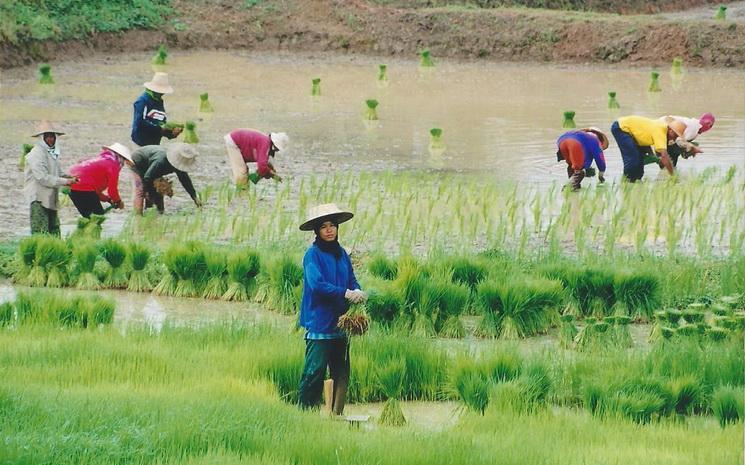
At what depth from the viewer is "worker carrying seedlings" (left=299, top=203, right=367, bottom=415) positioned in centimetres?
605

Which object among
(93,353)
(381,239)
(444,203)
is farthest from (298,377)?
(444,203)

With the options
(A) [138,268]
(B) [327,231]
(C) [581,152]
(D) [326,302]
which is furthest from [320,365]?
(C) [581,152]

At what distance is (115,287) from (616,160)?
7465 mm

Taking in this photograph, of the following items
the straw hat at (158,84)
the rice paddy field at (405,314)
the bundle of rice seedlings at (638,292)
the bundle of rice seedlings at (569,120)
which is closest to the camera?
the rice paddy field at (405,314)

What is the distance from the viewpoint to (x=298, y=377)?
6.73 m

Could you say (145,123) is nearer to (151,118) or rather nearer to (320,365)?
(151,118)

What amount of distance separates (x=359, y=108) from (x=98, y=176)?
867cm

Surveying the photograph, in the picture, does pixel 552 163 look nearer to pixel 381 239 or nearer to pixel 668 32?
pixel 381 239

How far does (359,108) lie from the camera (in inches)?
752

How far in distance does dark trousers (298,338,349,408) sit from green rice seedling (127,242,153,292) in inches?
130

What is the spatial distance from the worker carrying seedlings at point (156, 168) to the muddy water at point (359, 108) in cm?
36

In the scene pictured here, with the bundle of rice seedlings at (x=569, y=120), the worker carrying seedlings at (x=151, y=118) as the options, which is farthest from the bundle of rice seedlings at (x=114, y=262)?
the bundle of rice seedlings at (x=569, y=120)

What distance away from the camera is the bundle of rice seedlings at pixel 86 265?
9.27 meters

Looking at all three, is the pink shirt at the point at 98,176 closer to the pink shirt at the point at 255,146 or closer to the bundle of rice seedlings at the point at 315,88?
the pink shirt at the point at 255,146
